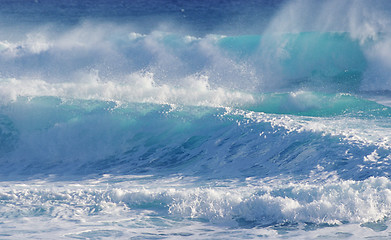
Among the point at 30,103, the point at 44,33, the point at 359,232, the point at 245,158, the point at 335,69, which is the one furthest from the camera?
the point at 44,33

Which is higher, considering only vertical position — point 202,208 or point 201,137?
point 201,137

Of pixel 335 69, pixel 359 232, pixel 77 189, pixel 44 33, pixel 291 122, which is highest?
pixel 44 33

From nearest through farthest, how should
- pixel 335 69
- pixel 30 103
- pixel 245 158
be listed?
pixel 245 158 < pixel 30 103 < pixel 335 69

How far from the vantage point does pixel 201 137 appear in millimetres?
9594

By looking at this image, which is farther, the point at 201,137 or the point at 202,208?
the point at 201,137

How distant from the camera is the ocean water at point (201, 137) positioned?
6273mm

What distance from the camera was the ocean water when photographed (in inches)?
247

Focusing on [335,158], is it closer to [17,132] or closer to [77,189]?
[77,189]

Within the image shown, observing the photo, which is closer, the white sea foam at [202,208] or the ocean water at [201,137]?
the white sea foam at [202,208]

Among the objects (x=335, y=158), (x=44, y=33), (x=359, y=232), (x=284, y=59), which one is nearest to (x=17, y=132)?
(x=335, y=158)

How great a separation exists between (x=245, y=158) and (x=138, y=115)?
2.88 metres

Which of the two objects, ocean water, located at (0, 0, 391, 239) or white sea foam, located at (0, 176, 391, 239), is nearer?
white sea foam, located at (0, 176, 391, 239)

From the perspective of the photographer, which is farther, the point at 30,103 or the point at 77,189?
the point at 30,103

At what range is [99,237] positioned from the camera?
19.5 ft
